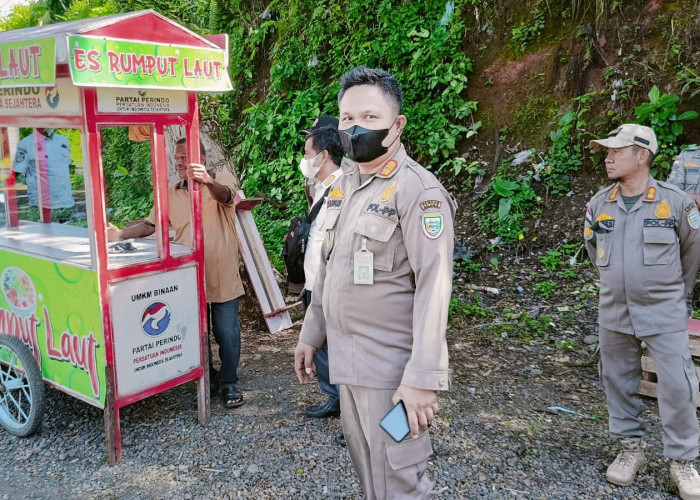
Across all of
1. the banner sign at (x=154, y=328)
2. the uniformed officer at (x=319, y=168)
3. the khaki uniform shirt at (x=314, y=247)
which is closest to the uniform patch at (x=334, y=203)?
the uniformed officer at (x=319, y=168)

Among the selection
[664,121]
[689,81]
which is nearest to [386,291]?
[664,121]

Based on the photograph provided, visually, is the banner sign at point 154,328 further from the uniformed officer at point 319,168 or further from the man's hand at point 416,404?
the man's hand at point 416,404

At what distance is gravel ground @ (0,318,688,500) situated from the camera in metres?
3.39

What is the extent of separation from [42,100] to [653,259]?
3433 mm

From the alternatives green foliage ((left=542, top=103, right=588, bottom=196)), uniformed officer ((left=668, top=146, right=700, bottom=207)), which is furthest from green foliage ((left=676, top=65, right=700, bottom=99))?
uniformed officer ((left=668, top=146, right=700, bottom=207))

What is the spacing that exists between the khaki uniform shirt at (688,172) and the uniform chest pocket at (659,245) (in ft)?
2.95

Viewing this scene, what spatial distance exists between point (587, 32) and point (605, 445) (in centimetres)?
516

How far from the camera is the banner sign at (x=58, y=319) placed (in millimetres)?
3568

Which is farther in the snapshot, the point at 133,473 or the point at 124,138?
the point at 124,138

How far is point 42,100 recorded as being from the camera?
353 cm

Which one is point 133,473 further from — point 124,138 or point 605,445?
point 124,138

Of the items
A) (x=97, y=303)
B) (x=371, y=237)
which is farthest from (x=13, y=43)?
(x=371, y=237)

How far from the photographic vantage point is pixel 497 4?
26.1 ft

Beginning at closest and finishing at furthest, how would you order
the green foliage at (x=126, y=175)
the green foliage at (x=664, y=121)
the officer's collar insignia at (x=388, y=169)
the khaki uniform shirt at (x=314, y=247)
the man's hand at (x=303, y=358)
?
the officer's collar insignia at (x=388, y=169) → the man's hand at (x=303, y=358) → the khaki uniform shirt at (x=314, y=247) → the green foliage at (x=664, y=121) → the green foliage at (x=126, y=175)
